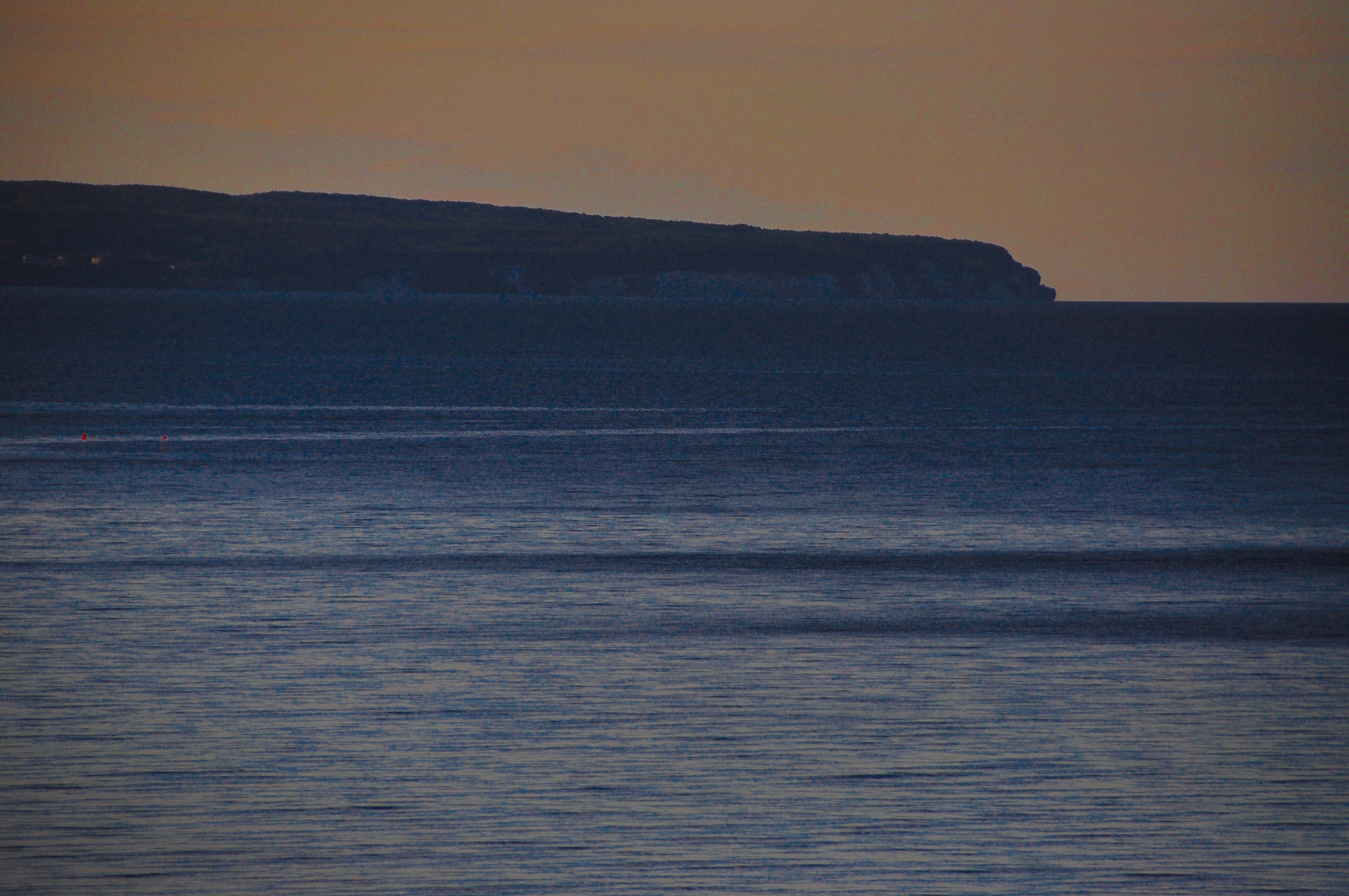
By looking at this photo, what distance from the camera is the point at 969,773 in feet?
51.0

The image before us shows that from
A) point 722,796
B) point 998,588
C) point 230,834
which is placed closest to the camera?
point 230,834

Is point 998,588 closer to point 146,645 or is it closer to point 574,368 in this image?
point 146,645

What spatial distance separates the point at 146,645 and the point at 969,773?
11405 mm

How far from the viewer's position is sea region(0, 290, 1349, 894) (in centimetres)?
1352

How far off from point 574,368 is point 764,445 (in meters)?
54.1

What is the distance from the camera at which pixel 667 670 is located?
19906mm

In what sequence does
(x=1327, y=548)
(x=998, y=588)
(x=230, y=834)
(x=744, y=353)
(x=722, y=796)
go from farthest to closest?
(x=744, y=353) → (x=1327, y=548) → (x=998, y=588) → (x=722, y=796) → (x=230, y=834)

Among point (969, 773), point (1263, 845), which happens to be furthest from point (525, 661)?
point (1263, 845)

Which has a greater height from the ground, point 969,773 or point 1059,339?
point 1059,339

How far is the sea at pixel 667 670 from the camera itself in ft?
44.3

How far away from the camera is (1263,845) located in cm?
1382

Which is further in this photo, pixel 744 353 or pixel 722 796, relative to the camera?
pixel 744 353

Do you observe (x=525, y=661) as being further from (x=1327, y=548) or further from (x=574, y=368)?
(x=574, y=368)

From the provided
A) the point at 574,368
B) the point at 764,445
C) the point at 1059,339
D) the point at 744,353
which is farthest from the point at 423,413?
the point at 1059,339
